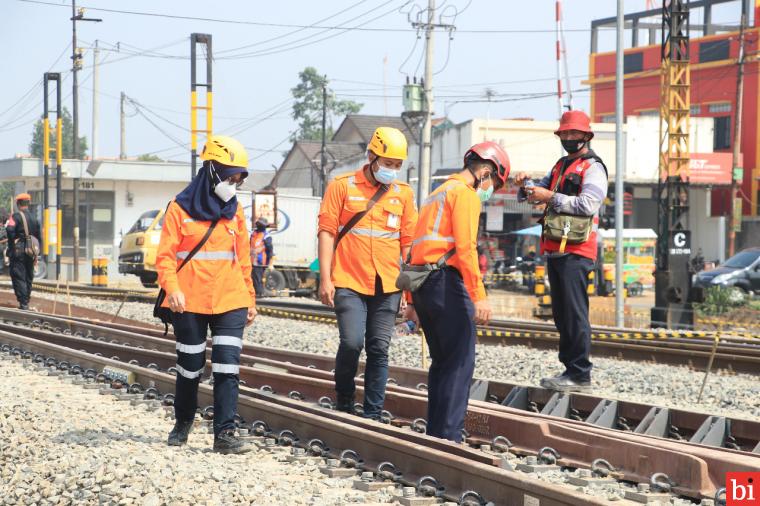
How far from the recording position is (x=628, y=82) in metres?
58.4

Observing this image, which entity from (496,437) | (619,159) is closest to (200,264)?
(496,437)

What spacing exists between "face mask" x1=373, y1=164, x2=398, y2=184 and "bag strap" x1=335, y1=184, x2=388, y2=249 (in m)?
0.08

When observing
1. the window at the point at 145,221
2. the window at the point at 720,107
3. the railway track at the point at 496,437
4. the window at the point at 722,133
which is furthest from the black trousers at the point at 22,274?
the window at the point at 720,107

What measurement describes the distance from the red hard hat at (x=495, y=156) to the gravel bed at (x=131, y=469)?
6.53ft

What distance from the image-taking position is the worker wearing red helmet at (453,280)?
6.40 m

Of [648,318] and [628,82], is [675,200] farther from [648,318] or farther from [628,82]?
[628,82]

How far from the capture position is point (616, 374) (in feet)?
37.2

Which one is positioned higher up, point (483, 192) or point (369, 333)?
point (483, 192)

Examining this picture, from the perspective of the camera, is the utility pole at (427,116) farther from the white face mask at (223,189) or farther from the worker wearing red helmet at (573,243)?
the white face mask at (223,189)

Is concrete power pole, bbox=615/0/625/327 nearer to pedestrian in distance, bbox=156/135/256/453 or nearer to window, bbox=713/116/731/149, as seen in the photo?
pedestrian in distance, bbox=156/135/256/453

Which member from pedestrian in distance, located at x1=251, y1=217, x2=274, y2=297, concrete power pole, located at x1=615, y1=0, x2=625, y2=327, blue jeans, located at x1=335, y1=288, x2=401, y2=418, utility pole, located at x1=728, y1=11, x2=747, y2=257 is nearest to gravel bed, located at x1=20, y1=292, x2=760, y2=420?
blue jeans, located at x1=335, y1=288, x2=401, y2=418

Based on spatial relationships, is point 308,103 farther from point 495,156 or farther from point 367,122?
point 495,156

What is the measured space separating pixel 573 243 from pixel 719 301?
50.0 ft

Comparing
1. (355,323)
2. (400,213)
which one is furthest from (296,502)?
(400,213)
